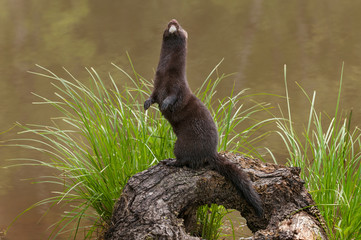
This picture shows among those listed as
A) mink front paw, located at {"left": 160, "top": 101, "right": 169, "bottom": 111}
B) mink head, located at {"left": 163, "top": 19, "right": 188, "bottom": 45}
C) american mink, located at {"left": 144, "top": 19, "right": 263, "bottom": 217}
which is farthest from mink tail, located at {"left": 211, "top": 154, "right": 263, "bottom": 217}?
mink head, located at {"left": 163, "top": 19, "right": 188, "bottom": 45}

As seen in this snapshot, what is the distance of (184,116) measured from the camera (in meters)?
2.49

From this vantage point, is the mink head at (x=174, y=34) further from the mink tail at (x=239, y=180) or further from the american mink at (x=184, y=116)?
the mink tail at (x=239, y=180)

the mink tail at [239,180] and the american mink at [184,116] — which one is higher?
the american mink at [184,116]

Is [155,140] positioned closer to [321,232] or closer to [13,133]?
[321,232]

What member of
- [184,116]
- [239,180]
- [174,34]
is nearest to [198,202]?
[239,180]

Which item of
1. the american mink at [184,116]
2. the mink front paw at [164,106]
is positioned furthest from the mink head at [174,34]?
the mink front paw at [164,106]

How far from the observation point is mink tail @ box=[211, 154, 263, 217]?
249 cm

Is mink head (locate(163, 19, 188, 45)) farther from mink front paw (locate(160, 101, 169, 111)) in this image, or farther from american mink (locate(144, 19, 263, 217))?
mink front paw (locate(160, 101, 169, 111))

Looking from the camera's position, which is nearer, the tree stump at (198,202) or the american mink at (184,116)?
the tree stump at (198,202)

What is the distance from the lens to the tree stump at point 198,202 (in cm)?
236

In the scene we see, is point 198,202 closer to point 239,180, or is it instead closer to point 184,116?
point 239,180

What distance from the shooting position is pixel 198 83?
572cm

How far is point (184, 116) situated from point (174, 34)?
40 centimetres

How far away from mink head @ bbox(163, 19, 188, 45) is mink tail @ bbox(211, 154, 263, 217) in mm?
610
